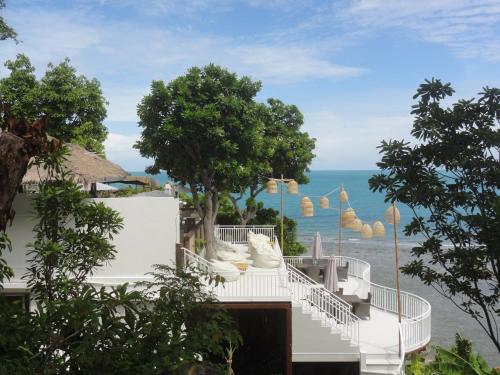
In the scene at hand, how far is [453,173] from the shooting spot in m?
6.02

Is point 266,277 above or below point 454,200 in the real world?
below

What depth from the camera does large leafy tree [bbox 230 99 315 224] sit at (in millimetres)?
25328

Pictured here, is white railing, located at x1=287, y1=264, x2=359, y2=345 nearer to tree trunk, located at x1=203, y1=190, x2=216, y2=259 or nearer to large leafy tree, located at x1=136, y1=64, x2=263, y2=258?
tree trunk, located at x1=203, y1=190, x2=216, y2=259

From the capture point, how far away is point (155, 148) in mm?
15414

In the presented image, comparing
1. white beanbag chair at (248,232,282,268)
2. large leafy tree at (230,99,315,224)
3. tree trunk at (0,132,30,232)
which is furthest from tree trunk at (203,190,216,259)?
tree trunk at (0,132,30,232)

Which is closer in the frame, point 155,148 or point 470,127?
point 470,127

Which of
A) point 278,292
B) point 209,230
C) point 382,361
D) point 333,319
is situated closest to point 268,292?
point 278,292

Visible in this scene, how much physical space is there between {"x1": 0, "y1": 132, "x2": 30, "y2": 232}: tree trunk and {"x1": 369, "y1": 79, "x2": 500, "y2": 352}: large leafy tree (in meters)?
3.92

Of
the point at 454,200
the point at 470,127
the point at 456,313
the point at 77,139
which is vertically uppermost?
the point at 77,139

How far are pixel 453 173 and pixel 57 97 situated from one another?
20.6 meters

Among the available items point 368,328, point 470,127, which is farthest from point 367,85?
point 470,127

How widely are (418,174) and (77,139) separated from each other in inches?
778

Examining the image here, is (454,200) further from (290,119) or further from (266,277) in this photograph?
(290,119)

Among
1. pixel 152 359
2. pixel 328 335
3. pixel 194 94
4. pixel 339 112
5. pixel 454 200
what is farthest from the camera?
pixel 339 112
